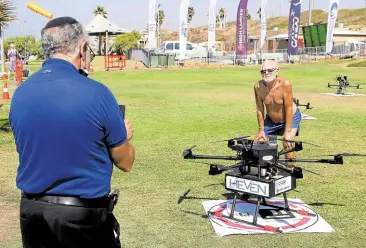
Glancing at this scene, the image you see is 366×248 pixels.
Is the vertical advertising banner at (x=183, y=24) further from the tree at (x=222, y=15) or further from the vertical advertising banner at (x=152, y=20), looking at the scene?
the tree at (x=222, y=15)

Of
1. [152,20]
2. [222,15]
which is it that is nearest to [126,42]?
[152,20]

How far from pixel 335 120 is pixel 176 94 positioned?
871 centimetres

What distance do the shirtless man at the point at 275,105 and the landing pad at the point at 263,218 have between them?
3.01 feet

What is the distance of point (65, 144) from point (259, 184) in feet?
9.42

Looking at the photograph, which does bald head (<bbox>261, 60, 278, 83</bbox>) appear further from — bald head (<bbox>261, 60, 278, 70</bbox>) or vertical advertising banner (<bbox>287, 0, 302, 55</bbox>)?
vertical advertising banner (<bbox>287, 0, 302, 55</bbox>)

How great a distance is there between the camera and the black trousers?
2.65 metres

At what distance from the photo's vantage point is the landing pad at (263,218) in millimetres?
5438

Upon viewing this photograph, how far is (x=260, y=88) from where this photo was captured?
23.3 ft

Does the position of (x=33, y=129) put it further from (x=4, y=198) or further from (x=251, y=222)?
(x=4, y=198)

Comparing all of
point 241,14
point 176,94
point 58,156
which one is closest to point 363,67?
point 241,14

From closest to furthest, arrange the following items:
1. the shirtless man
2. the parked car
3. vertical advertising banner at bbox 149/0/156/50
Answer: the shirtless man → vertical advertising banner at bbox 149/0/156/50 → the parked car

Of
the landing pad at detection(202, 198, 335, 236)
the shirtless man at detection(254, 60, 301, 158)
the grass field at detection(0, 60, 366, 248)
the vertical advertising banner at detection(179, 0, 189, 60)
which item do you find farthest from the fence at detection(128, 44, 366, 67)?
the landing pad at detection(202, 198, 335, 236)

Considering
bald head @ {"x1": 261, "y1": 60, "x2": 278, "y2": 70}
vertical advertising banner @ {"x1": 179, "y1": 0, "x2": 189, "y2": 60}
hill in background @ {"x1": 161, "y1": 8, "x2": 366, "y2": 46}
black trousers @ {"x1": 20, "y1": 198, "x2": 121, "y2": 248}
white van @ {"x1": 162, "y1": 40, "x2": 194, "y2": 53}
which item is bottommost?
black trousers @ {"x1": 20, "y1": 198, "x2": 121, "y2": 248}

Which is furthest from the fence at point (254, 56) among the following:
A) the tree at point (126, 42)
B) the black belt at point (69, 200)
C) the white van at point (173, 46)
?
the black belt at point (69, 200)
